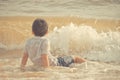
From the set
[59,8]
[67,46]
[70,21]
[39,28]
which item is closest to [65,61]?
[39,28]

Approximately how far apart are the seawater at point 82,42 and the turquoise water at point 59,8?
0.37 m

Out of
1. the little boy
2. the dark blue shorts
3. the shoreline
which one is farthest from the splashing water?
the little boy

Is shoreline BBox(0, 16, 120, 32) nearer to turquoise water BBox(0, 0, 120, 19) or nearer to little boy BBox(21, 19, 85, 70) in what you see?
turquoise water BBox(0, 0, 120, 19)

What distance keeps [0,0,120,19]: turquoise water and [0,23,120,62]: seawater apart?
0.37 meters

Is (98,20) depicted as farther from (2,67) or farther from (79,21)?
(2,67)

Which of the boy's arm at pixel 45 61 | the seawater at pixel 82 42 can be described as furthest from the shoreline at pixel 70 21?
the boy's arm at pixel 45 61

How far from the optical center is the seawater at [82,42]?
354cm

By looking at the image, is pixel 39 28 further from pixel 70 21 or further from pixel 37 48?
pixel 70 21

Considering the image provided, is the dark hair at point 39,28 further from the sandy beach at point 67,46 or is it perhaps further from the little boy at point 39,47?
the sandy beach at point 67,46

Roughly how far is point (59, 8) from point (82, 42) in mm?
734

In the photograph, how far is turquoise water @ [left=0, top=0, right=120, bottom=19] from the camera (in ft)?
13.8

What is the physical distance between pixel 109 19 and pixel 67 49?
76 centimetres

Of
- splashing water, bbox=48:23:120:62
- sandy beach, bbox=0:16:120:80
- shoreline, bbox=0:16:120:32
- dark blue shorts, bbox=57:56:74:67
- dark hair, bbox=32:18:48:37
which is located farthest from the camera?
shoreline, bbox=0:16:120:32

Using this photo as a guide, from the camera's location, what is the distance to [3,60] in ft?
10.7
